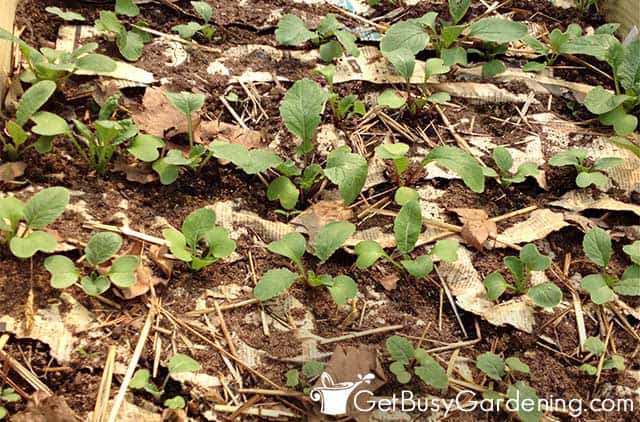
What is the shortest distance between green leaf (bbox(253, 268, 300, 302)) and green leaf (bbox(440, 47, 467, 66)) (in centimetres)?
89

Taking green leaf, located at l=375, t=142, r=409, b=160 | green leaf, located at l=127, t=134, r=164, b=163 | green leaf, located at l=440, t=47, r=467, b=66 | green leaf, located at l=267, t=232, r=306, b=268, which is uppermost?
green leaf, located at l=440, t=47, r=467, b=66

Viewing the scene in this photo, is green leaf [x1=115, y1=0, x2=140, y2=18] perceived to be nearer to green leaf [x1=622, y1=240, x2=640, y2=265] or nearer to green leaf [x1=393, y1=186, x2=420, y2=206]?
green leaf [x1=393, y1=186, x2=420, y2=206]

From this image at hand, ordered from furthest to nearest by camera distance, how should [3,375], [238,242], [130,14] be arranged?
1. [130,14]
2. [238,242]
3. [3,375]

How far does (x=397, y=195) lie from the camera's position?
182 cm

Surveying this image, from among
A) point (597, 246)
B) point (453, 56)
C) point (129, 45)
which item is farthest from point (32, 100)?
point (597, 246)

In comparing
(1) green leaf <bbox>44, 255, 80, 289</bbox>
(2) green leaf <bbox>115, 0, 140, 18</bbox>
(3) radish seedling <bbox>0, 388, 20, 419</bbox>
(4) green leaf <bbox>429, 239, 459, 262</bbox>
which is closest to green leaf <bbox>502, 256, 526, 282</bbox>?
(4) green leaf <bbox>429, 239, 459, 262</bbox>

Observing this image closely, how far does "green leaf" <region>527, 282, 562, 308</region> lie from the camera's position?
1596mm

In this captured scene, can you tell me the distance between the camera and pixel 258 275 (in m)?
1.66

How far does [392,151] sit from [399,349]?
531 mm

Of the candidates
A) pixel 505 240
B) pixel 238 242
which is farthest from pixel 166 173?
pixel 505 240

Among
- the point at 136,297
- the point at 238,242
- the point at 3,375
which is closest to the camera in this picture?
the point at 3,375

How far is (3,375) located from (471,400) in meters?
0.92

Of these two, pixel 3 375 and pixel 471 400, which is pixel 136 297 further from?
pixel 471 400

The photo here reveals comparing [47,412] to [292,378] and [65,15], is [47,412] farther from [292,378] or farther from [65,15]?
[65,15]
